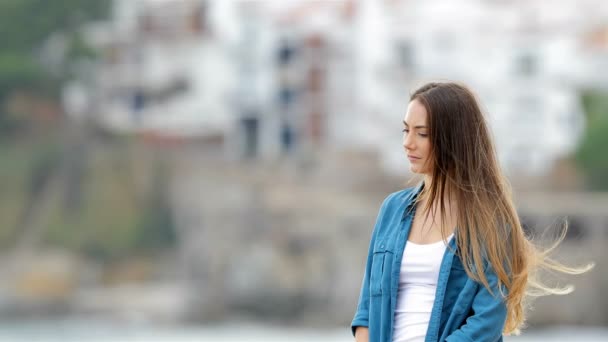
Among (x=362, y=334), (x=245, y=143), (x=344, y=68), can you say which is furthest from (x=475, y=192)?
(x=245, y=143)

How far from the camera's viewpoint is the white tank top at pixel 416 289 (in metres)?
1.83

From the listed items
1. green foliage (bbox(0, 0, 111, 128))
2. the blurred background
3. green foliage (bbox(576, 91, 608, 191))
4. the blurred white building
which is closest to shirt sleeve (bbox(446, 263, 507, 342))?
the blurred background

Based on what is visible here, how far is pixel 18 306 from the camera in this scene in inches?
1103

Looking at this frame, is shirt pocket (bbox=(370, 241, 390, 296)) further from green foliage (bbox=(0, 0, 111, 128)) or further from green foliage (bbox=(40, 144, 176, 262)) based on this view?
green foliage (bbox=(0, 0, 111, 128))

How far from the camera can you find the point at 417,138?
1889 mm

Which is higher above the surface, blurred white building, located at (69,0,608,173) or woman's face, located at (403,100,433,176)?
blurred white building, located at (69,0,608,173)

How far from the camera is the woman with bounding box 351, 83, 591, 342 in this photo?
1.80 m

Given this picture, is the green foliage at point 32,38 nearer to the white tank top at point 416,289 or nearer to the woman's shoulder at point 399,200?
the woman's shoulder at point 399,200

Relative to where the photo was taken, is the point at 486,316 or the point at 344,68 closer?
the point at 486,316

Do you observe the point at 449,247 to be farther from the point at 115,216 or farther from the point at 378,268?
the point at 115,216

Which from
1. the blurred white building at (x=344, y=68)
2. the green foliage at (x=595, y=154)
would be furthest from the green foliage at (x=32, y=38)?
the green foliage at (x=595, y=154)

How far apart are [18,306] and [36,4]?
7.52 metres

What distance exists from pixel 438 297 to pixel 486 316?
0.08m

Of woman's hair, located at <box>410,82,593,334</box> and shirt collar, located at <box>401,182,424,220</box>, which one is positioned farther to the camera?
shirt collar, located at <box>401,182,424,220</box>
